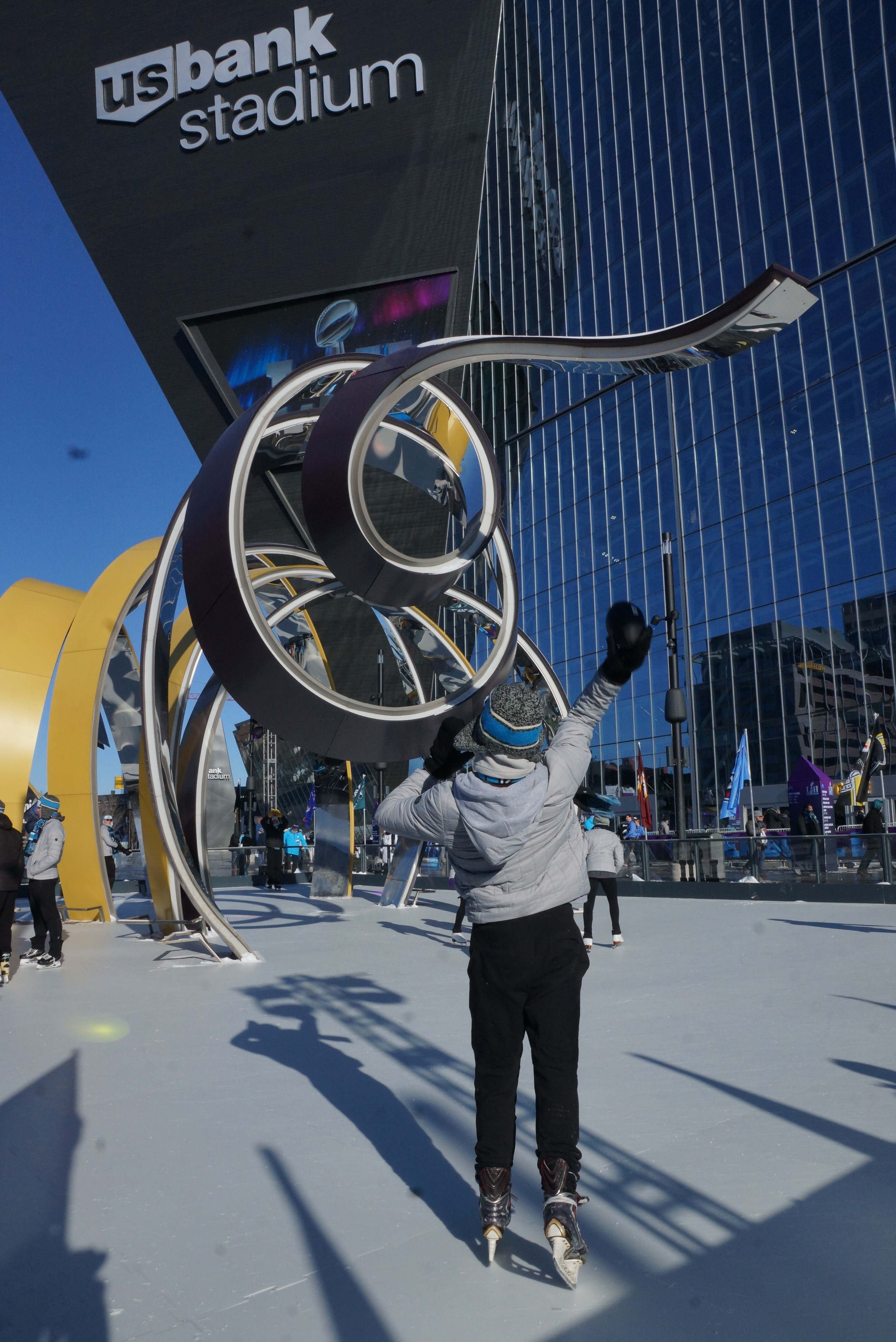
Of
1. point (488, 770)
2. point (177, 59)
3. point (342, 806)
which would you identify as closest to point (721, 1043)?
point (488, 770)

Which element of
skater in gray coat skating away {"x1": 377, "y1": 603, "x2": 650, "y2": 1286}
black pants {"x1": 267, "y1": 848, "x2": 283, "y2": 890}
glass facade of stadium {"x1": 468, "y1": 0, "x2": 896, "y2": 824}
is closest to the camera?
skater in gray coat skating away {"x1": 377, "y1": 603, "x2": 650, "y2": 1286}

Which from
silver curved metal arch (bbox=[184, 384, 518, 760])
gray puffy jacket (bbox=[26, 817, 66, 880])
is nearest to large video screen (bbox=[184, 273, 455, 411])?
silver curved metal arch (bbox=[184, 384, 518, 760])

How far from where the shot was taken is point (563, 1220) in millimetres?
3025

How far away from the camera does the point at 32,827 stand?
82.9 feet

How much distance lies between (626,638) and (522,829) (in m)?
0.70

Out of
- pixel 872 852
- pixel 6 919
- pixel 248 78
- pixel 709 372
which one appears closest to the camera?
pixel 6 919

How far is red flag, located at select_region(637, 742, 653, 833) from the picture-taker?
3388cm

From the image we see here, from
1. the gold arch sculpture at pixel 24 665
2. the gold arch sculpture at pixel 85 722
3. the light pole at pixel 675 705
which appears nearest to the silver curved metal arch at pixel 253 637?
the gold arch sculpture at pixel 85 722

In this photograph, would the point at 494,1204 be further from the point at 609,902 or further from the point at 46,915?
the point at 46,915

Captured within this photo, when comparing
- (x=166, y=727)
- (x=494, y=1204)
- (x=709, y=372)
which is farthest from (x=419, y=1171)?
(x=709, y=372)

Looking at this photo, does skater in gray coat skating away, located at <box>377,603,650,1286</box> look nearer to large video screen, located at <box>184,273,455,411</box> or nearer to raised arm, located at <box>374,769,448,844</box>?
raised arm, located at <box>374,769,448,844</box>

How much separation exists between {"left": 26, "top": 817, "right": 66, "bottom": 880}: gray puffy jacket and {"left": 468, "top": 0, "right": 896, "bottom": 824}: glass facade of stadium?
72.6 ft

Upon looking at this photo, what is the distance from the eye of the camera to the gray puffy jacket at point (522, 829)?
3.35 metres

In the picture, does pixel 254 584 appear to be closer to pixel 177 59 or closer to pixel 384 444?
pixel 384 444
